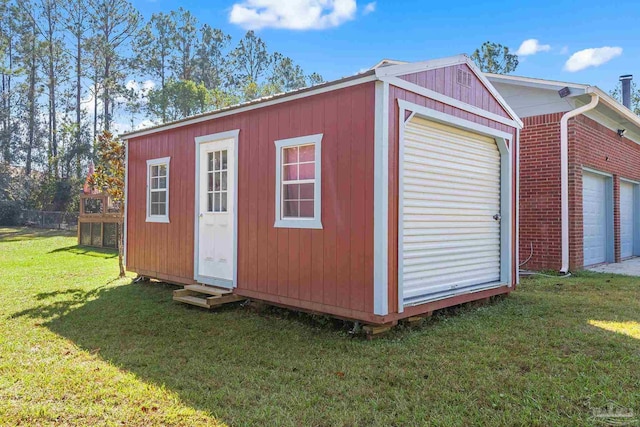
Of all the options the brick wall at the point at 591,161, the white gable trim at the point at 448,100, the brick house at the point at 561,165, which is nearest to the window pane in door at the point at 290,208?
the white gable trim at the point at 448,100

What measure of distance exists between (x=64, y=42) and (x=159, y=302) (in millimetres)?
28039

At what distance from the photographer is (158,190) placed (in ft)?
23.7

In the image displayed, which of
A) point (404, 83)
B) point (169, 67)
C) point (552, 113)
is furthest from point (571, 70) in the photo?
point (404, 83)

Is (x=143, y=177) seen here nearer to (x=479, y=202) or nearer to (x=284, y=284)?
(x=284, y=284)

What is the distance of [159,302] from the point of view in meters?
6.08

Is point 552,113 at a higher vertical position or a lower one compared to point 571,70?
lower

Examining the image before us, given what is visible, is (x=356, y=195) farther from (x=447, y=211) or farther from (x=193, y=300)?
(x=193, y=300)

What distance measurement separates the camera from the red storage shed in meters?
4.30

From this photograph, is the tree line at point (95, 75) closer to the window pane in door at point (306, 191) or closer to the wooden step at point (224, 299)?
the wooden step at point (224, 299)

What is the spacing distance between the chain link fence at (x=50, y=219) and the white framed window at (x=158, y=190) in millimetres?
16916

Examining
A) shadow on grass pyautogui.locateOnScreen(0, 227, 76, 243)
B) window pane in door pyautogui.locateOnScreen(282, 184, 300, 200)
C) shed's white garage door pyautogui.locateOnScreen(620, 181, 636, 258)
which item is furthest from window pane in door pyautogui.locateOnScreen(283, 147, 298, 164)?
shadow on grass pyautogui.locateOnScreen(0, 227, 76, 243)

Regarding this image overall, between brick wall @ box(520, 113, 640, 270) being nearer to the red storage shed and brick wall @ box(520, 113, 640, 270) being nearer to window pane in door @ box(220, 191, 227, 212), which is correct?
the red storage shed

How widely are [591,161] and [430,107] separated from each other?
588 centimetres

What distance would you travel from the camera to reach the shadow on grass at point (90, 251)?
1192 cm
